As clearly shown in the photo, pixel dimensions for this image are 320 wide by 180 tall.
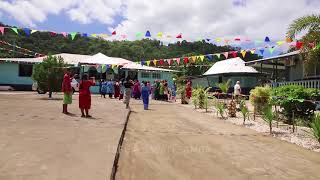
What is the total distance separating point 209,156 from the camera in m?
8.90

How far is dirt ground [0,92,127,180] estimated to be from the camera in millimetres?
6117

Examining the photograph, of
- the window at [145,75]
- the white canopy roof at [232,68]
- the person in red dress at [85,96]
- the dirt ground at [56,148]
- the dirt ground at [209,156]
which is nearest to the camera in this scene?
the dirt ground at [56,148]

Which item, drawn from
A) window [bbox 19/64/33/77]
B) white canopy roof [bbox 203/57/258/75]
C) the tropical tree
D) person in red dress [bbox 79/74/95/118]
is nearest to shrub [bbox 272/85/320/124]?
the tropical tree

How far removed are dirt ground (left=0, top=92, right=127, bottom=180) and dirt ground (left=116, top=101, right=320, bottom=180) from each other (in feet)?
1.43

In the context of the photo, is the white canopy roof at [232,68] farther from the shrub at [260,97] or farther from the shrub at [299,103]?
the shrub at [299,103]

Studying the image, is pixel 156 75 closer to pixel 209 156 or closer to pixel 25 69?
pixel 25 69

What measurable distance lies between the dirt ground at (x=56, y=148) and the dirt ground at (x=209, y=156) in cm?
44

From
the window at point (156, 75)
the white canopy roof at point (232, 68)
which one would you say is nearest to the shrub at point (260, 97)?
the white canopy roof at point (232, 68)

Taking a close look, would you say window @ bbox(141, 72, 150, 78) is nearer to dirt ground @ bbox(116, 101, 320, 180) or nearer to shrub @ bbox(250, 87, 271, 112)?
shrub @ bbox(250, 87, 271, 112)

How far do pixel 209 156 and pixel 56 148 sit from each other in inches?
118

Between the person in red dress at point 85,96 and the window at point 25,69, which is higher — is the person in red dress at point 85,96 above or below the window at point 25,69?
below

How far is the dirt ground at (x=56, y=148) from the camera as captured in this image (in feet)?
20.1

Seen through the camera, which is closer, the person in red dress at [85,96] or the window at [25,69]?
the person in red dress at [85,96]

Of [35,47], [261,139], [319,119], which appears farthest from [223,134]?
[35,47]
